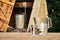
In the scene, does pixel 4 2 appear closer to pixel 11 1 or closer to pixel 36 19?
pixel 11 1

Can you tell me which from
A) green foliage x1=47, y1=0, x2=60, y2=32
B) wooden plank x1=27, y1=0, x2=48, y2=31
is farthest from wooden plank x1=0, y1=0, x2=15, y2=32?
green foliage x1=47, y1=0, x2=60, y2=32

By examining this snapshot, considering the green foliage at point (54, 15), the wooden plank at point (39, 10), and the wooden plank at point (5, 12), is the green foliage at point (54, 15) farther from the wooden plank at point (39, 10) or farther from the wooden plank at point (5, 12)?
the wooden plank at point (5, 12)

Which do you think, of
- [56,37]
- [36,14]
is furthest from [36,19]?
[56,37]

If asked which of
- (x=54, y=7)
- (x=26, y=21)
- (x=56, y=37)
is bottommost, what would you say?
(x=56, y=37)

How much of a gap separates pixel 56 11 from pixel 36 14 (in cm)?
27

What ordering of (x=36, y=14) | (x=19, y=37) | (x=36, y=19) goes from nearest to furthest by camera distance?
(x=19, y=37)
(x=36, y=19)
(x=36, y=14)

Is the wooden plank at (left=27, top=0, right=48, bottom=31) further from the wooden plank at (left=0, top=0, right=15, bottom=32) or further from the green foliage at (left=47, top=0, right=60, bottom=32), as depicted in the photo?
the wooden plank at (left=0, top=0, right=15, bottom=32)

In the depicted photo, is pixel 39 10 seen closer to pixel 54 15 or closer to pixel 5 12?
pixel 54 15

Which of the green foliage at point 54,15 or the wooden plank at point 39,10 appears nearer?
the wooden plank at point 39,10

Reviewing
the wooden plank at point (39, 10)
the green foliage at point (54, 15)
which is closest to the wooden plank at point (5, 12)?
the wooden plank at point (39, 10)

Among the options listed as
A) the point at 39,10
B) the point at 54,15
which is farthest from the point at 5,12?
the point at 54,15

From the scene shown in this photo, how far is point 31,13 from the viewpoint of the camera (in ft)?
7.62

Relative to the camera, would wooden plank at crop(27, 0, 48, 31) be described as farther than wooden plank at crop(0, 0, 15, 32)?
No

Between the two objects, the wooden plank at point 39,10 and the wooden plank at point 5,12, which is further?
the wooden plank at point 5,12
